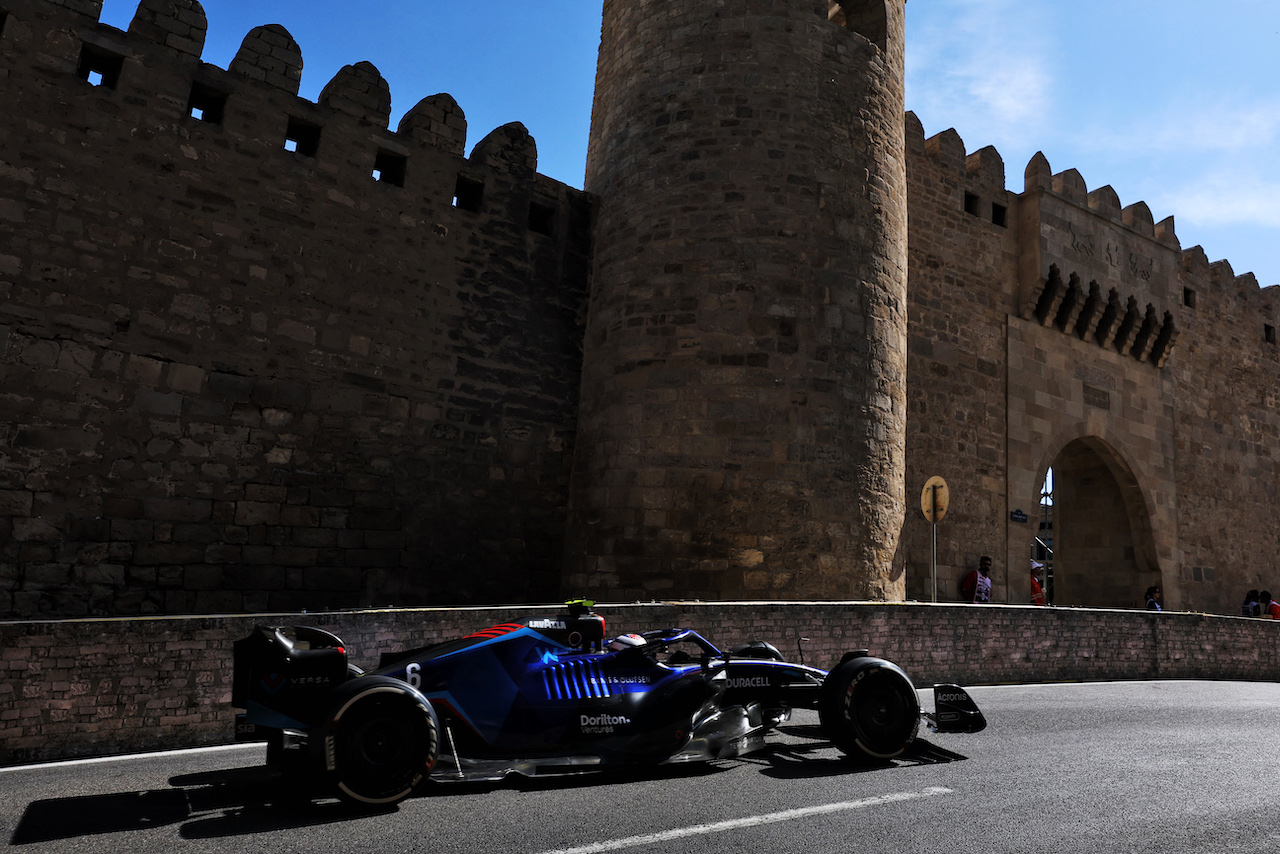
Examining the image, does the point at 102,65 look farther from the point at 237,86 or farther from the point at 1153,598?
the point at 1153,598

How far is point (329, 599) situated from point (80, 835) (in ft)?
21.4

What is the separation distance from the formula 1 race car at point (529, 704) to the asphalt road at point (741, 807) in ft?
0.54

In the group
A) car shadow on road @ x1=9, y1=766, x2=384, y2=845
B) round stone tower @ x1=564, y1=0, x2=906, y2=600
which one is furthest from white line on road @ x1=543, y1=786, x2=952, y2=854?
round stone tower @ x1=564, y1=0, x2=906, y2=600

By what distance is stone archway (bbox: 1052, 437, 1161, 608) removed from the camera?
→ 1802 centimetres

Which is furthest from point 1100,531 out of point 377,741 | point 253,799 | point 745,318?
point 253,799

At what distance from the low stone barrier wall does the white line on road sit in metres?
3.30

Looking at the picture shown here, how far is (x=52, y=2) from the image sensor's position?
9.16 m

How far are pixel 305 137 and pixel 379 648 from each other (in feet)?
22.6

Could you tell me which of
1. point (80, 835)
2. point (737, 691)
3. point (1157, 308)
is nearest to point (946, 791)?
point (737, 691)

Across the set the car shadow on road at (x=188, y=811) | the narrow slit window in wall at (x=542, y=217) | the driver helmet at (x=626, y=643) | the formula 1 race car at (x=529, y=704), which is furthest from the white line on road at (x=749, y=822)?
the narrow slit window in wall at (x=542, y=217)

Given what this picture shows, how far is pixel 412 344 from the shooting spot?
1105 cm

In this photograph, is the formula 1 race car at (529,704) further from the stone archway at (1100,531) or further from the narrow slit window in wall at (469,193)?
the stone archway at (1100,531)

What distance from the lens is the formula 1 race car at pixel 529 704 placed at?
4004 millimetres

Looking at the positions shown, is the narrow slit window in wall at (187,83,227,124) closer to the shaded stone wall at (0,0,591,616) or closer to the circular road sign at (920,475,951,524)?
the shaded stone wall at (0,0,591,616)
